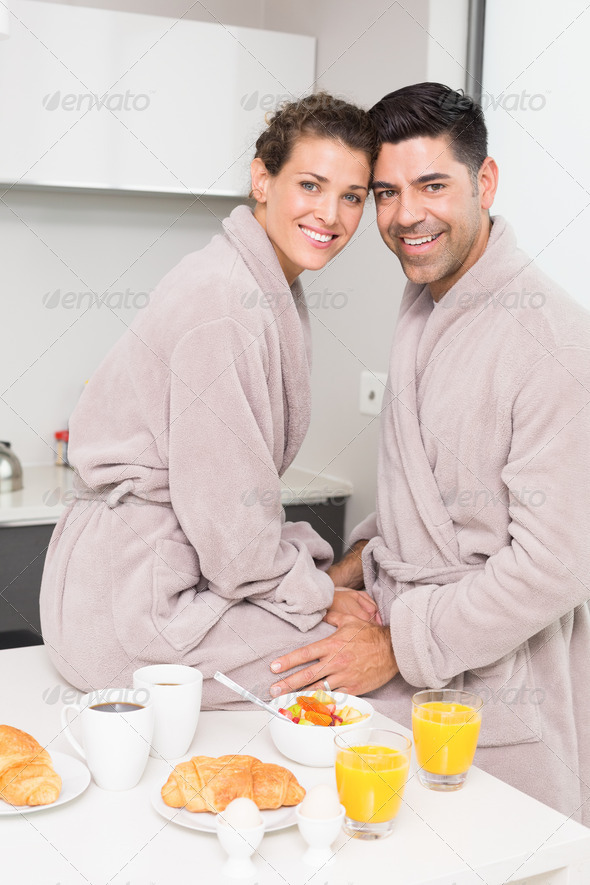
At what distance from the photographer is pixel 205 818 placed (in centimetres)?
87

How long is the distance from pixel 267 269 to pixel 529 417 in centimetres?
44

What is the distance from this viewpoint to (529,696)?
1.32m

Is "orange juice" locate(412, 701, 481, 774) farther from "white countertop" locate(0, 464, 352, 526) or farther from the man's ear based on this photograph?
"white countertop" locate(0, 464, 352, 526)

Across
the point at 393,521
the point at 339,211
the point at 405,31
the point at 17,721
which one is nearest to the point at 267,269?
the point at 339,211

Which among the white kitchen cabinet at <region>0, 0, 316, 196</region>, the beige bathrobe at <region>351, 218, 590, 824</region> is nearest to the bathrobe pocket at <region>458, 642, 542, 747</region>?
the beige bathrobe at <region>351, 218, 590, 824</region>

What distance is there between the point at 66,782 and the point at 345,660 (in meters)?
0.49

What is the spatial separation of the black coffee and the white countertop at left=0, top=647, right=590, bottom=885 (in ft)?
0.23

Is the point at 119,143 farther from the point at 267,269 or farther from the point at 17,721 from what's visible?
the point at 17,721

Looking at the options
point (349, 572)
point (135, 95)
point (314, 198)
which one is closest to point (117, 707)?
point (349, 572)

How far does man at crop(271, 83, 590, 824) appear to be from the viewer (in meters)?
1.25

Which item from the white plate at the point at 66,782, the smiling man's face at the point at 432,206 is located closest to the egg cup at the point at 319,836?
the white plate at the point at 66,782

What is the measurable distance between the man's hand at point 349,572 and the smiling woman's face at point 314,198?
521 mm

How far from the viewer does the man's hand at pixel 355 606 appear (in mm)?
1425

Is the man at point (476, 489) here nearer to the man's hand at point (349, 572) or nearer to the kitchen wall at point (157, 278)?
the man's hand at point (349, 572)
